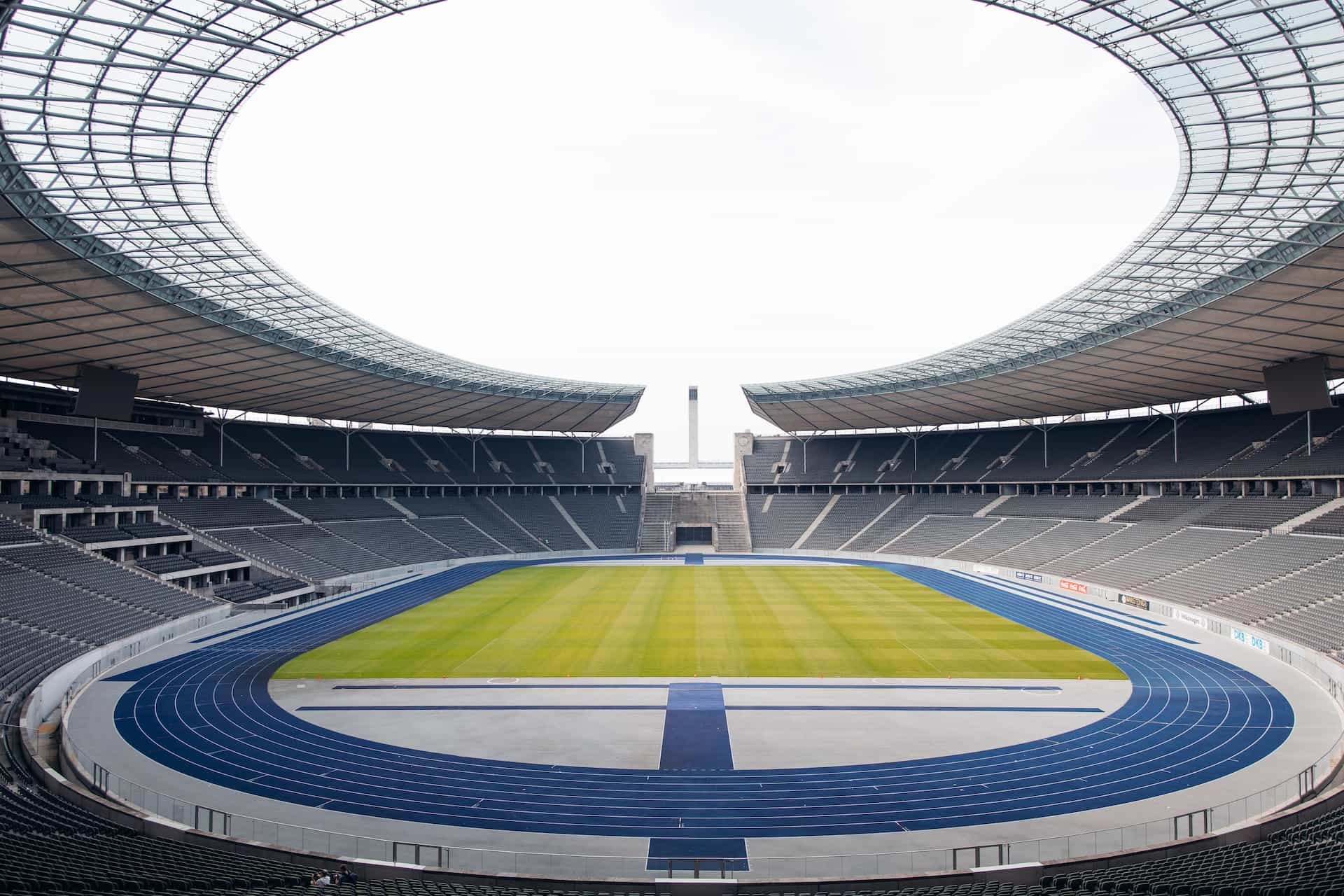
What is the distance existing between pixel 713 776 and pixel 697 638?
14242mm

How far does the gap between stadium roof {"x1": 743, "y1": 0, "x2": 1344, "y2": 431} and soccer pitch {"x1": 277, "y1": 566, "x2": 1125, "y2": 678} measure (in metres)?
14.8

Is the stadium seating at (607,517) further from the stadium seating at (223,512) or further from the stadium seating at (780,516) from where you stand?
the stadium seating at (223,512)

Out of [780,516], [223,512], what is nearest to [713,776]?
[223,512]

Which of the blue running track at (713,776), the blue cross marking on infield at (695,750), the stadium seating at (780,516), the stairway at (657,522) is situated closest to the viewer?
the blue cross marking on infield at (695,750)

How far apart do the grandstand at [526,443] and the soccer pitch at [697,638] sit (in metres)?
5.22

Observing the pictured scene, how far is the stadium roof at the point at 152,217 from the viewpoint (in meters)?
17.2

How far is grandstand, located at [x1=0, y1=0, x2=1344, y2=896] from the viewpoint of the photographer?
13.9 metres

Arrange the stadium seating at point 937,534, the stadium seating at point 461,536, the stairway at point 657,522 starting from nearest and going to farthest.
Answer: the stadium seating at point 937,534, the stadium seating at point 461,536, the stairway at point 657,522

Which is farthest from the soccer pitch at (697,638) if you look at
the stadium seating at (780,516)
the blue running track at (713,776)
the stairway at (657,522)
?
the stairway at (657,522)

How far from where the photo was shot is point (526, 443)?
78.8 meters

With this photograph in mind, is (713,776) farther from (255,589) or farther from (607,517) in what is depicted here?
(607,517)

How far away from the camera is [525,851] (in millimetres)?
13453

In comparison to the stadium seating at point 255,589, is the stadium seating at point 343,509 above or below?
above

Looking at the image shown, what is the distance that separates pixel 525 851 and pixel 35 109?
2015cm
